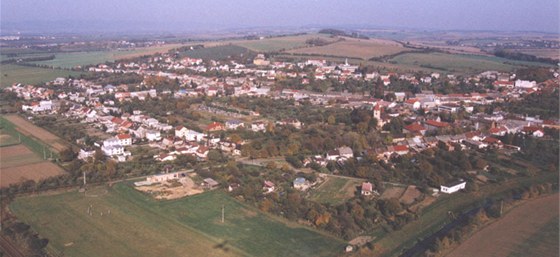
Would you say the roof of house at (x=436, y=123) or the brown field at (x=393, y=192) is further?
the roof of house at (x=436, y=123)

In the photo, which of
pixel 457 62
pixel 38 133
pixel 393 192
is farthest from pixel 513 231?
pixel 457 62

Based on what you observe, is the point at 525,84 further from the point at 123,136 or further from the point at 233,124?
the point at 123,136

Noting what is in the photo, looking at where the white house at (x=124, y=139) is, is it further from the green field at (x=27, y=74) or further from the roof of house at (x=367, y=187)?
the green field at (x=27, y=74)

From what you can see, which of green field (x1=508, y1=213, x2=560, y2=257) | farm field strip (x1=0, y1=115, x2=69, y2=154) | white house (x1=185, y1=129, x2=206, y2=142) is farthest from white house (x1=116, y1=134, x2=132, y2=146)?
green field (x1=508, y1=213, x2=560, y2=257)

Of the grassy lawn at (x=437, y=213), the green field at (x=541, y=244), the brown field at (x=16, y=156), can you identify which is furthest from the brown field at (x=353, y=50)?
the green field at (x=541, y=244)

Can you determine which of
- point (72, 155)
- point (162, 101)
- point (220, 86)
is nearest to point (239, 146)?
point (72, 155)

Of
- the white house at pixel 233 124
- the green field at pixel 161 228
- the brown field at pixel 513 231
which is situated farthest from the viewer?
the white house at pixel 233 124
